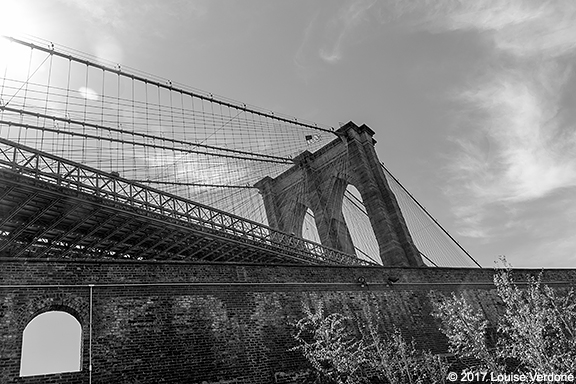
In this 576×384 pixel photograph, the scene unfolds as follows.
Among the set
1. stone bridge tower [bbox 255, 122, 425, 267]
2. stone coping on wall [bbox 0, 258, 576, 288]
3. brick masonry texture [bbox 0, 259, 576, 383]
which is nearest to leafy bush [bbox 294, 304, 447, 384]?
brick masonry texture [bbox 0, 259, 576, 383]

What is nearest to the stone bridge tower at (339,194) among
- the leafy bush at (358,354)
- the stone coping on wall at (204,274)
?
the stone coping on wall at (204,274)

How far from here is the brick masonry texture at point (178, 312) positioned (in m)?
8.12

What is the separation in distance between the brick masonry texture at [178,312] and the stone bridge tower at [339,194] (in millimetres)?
13362

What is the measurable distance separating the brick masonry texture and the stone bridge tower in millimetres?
13362

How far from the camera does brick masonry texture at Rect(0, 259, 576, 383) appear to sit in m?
8.12

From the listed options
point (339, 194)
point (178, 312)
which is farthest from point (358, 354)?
point (339, 194)

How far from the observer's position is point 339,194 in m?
30.7

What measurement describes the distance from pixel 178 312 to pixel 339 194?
2221cm

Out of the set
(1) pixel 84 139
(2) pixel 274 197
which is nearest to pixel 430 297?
(1) pixel 84 139

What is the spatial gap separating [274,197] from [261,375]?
23988mm

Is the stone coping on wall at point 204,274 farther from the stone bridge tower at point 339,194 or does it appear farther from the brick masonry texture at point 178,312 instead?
the stone bridge tower at point 339,194

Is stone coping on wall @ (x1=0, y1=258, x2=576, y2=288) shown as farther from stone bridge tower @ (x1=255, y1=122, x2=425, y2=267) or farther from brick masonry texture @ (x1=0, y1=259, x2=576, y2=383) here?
stone bridge tower @ (x1=255, y1=122, x2=425, y2=267)

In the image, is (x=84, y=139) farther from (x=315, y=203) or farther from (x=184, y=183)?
(x=315, y=203)

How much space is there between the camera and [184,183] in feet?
73.1
